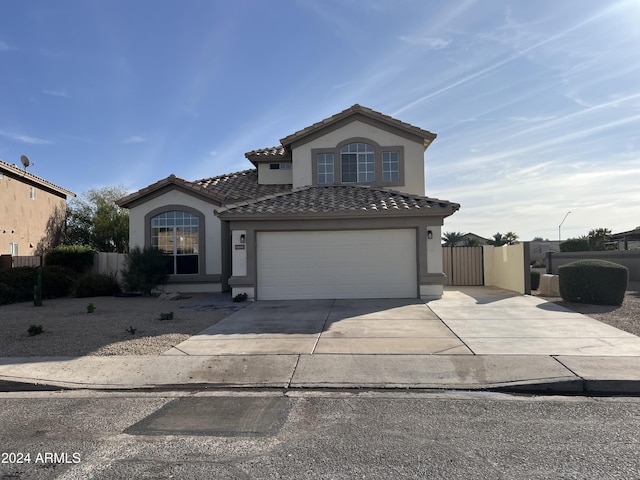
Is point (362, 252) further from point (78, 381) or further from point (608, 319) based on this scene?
point (78, 381)

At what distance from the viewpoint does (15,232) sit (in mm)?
26234

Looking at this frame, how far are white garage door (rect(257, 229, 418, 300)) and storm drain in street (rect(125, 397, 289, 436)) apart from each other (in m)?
9.17

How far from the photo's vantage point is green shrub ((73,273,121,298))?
1795 cm

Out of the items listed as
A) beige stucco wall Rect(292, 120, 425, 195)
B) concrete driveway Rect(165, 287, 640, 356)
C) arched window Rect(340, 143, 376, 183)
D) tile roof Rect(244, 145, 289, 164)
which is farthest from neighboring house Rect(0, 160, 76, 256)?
concrete driveway Rect(165, 287, 640, 356)

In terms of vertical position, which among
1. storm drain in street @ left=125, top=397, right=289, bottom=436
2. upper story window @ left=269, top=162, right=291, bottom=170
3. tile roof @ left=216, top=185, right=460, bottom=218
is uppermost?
upper story window @ left=269, top=162, right=291, bottom=170

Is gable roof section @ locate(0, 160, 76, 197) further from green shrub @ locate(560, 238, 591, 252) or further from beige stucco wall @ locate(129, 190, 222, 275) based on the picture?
green shrub @ locate(560, 238, 591, 252)

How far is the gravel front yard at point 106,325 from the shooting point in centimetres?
898

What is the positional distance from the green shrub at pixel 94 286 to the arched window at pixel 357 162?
32.3ft

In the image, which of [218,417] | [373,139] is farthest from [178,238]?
[218,417]

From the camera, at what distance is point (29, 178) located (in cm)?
2736

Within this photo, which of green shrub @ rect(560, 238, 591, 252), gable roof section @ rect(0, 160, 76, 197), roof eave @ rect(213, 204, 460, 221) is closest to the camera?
roof eave @ rect(213, 204, 460, 221)

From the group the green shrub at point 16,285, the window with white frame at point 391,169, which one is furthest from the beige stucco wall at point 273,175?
the green shrub at point 16,285

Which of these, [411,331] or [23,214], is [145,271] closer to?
[411,331]

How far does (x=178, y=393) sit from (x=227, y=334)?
11.3ft
